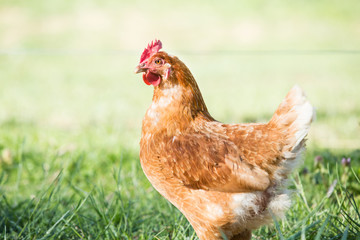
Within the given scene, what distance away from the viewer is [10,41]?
1263cm

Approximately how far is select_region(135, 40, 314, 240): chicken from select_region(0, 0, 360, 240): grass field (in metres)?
0.22

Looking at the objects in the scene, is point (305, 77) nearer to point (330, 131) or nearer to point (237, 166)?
point (330, 131)

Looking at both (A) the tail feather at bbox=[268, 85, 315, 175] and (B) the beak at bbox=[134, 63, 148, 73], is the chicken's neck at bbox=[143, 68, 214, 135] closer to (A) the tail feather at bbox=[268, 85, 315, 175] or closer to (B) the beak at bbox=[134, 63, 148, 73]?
(B) the beak at bbox=[134, 63, 148, 73]

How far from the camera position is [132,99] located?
7508mm

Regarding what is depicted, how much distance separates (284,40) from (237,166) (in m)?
11.9

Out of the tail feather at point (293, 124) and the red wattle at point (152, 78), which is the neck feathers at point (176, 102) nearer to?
the red wattle at point (152, 78)

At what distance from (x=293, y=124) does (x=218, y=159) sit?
0.43 metres

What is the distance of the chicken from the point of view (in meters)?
2.12

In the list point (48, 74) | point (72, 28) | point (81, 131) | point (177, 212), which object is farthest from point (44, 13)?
point (177, 212)

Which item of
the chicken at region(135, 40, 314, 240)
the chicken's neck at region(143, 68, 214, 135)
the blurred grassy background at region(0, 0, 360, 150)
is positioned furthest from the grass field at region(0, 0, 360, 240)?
the chicken's neck at region(143, 68, 214, 135)

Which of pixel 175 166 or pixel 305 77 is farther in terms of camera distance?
pixel 305 77

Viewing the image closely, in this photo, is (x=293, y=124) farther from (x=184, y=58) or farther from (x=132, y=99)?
(x=184, y=58)

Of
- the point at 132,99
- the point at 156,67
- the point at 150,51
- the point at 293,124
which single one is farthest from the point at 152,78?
the point at 132,99

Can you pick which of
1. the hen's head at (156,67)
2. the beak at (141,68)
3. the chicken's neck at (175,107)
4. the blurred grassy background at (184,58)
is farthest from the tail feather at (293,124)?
the blurred grassy background at (184,58)
